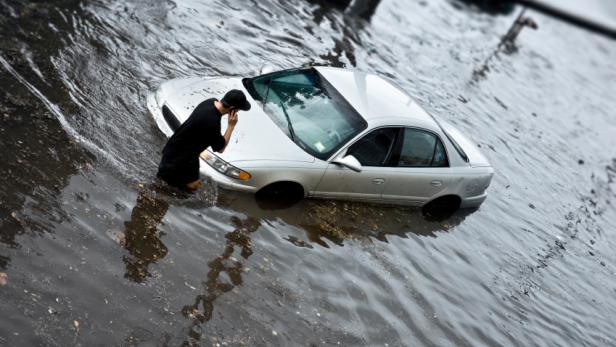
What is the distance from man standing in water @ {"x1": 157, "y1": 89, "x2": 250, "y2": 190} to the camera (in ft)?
19.9

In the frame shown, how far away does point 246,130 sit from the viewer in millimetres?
7285

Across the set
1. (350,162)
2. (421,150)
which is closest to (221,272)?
(350,162)

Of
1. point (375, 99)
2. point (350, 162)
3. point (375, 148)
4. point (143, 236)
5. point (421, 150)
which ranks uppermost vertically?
point (375, 99)

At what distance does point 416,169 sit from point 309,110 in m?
1.87

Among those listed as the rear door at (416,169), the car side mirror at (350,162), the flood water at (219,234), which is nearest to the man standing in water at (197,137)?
the flood water at (219,234)

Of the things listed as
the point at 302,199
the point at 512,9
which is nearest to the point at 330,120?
the point at 302,199

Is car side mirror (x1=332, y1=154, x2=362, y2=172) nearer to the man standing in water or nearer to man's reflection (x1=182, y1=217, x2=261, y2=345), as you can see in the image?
man's reflection (x1=182, y1=217, x2=261, y2=345)

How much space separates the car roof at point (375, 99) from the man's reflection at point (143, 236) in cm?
302

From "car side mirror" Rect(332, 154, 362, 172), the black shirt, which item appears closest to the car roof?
"car side mirror" Rect(332, 154, 362, 172)

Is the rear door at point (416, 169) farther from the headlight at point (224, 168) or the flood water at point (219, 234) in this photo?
the headlight at point (224, 168)

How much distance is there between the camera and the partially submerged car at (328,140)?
7.13 meters

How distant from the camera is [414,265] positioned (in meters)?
7.88

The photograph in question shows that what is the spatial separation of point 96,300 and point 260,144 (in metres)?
2.86

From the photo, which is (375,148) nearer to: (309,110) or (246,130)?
(309,110)
